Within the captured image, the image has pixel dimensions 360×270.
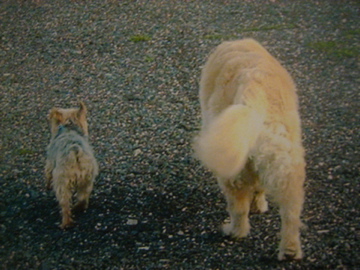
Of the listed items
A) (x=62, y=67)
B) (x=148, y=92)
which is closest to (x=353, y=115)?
(x=148, y=92)

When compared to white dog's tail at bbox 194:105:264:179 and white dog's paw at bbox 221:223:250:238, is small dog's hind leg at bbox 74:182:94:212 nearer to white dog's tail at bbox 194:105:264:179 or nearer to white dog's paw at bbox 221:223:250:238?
white dog's paw at bbox 221:223:250:238

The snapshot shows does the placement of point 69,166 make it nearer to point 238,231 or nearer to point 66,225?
point 66,225

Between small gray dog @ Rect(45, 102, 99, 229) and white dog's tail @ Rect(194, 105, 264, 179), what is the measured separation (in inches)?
56.1

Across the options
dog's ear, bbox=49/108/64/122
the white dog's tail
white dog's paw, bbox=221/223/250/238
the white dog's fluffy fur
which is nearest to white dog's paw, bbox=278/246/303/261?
the white dog's fluffy fur

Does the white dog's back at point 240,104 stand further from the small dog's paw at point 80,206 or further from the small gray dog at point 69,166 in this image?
the small dog's paw at point 80,206

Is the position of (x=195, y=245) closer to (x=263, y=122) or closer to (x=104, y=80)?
(x=263, y=122)

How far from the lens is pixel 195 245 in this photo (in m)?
4.12

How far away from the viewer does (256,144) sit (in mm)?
3426

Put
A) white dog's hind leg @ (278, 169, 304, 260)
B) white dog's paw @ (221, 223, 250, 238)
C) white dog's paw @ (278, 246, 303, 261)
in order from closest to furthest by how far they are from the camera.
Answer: white dog's hind leg @ (278, 169, 304, 260) → white dog's paw @ (278, 246, 303, 261) → white dog's paw @ (221, 223, 250, 238)

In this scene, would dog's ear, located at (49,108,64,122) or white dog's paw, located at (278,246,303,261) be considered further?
dog's ear, located at (49,108,64,122)

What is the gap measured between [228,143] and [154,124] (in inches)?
117

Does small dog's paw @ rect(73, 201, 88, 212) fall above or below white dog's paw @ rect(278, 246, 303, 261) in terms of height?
below

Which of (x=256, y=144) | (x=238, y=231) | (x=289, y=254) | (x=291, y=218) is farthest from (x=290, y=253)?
(x=256, y=144)

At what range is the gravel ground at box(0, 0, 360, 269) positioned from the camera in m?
4.13
